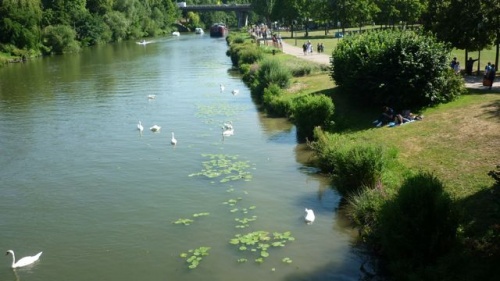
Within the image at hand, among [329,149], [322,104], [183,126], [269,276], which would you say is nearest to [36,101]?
[183,126]

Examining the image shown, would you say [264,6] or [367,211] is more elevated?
[264,6]

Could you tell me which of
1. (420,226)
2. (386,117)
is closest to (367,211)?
(420,226)

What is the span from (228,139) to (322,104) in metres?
5.10

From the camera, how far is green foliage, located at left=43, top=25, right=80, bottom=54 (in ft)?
261

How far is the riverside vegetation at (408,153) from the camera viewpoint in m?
10.9

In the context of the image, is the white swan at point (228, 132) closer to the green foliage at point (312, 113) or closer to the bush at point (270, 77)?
the green foliage at point (312, 113)

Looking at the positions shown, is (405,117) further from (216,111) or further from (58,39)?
(58,39)

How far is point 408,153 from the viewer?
63.6 feet

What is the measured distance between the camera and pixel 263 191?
18.0 metres

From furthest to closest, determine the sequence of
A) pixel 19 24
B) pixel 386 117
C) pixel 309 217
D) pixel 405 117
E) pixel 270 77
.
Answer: pixel 19 24 → pixel 270 77 → pixel 386 117 → pixel 405 117 → pixel 309 217

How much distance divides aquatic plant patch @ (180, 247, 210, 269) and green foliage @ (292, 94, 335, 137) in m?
11.9

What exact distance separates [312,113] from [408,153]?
5989 millimetres

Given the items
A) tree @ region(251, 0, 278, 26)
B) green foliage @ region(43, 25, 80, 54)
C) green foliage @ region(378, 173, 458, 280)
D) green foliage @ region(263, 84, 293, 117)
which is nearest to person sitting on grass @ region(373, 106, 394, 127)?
green foliage @ region(263, 84, 293, 117)

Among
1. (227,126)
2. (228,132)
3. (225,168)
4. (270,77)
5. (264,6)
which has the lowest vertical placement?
(225,168)
